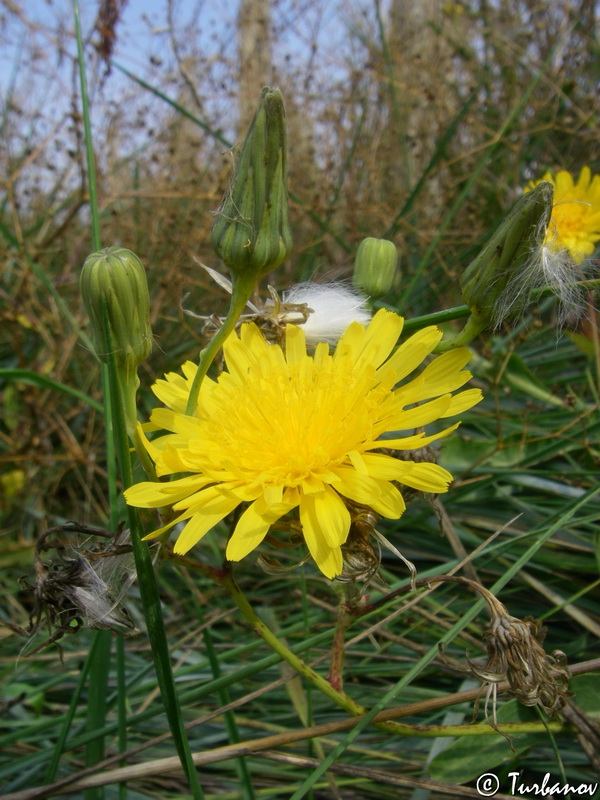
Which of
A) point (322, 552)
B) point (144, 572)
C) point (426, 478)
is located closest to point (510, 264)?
point (426, 478)

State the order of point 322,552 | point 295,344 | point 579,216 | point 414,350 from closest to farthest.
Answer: point 322,552, point 414,350, point 295,344, point 579,216

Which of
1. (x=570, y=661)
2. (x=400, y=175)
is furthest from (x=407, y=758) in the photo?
(x=400, y=175)

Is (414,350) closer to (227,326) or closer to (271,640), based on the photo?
(227,326)

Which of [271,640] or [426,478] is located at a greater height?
[426,478]

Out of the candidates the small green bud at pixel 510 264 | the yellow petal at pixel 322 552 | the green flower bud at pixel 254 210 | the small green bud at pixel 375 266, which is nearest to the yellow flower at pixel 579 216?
the small green bud at pixel 375 266

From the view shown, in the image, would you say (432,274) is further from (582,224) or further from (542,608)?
(542,608)

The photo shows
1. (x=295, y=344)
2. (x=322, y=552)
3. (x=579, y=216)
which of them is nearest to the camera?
(x=322, y=552)
